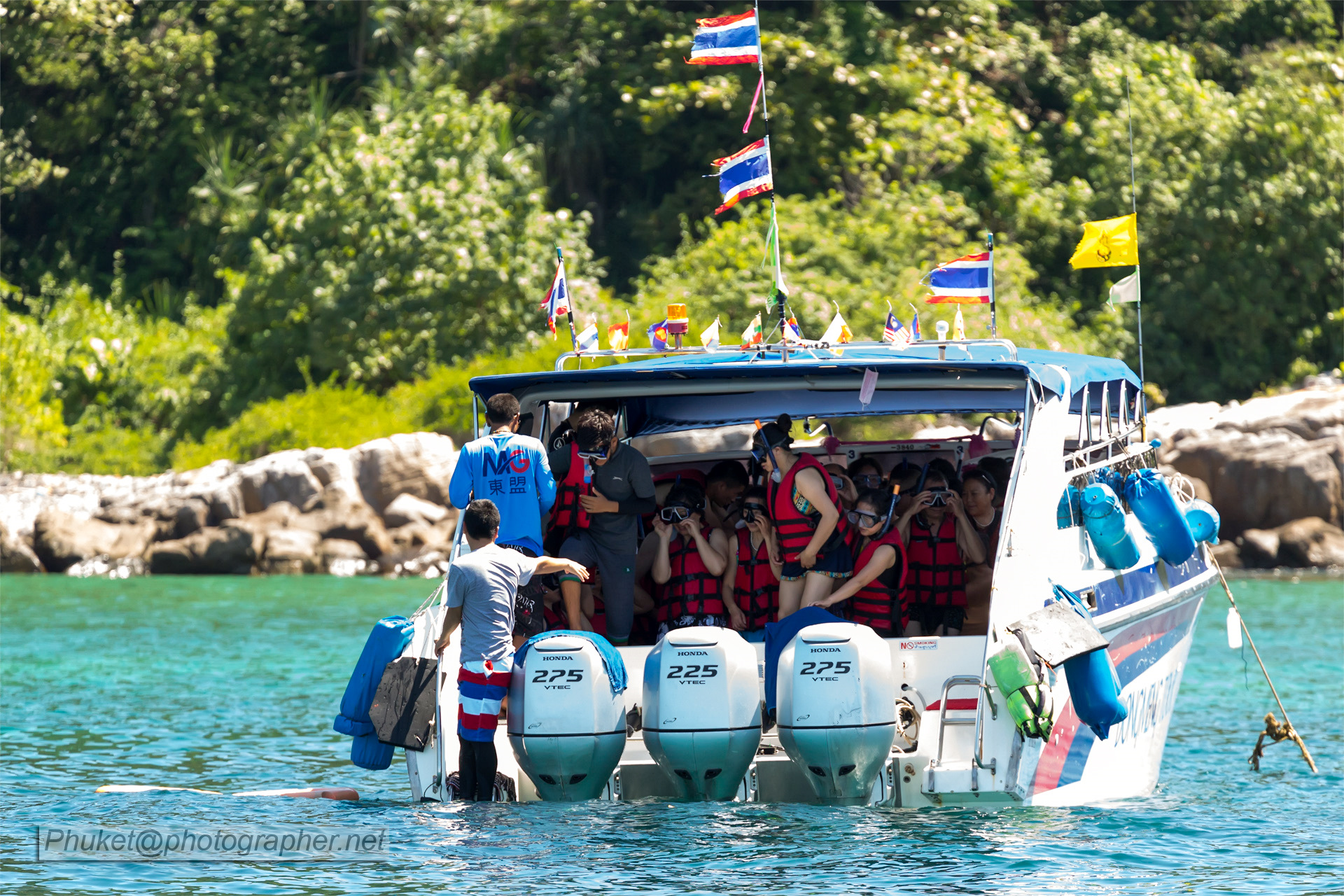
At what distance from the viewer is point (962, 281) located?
859 cm

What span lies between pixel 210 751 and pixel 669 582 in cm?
389

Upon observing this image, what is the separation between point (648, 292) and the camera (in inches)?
1122

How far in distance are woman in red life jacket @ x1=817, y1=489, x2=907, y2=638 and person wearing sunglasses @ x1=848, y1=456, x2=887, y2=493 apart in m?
0.39

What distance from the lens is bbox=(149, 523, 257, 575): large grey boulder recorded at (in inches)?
957

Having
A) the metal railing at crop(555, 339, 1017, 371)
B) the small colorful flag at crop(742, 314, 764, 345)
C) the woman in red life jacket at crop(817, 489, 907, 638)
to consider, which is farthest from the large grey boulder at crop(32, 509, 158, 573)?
the woman in red life jacket at crop(817, 489, 907, 638)

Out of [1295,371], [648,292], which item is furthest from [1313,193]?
[648,292]

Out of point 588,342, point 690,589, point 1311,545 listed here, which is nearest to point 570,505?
point 690,589

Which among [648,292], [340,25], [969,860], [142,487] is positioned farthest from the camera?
[340,25]

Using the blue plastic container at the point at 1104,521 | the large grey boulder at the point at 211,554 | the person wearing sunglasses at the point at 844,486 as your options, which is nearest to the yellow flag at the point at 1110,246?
the blue plastic container at the point at 1104,521

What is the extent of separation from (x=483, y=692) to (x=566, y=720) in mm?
454

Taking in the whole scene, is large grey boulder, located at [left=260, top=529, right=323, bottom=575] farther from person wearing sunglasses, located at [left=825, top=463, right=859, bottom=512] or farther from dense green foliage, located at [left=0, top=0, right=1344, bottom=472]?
person wearing sunglasses, located at [left=825, top=463, right=859, bottom=512]

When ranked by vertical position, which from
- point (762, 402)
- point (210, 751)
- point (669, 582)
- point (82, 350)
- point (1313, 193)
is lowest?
point (210, 751)

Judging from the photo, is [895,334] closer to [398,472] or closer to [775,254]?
[775,254]

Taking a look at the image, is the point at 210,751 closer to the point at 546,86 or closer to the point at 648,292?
the point at 648,292
